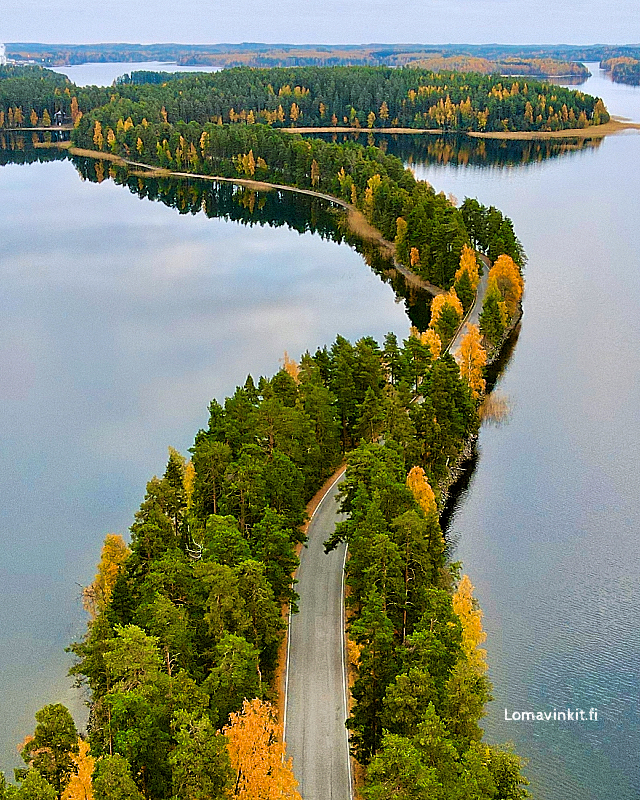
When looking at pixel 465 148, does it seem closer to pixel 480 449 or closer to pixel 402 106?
pixel 402 106

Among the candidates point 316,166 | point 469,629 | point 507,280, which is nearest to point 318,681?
point 469,629

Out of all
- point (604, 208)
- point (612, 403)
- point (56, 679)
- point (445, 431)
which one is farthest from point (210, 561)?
point (604, 208)

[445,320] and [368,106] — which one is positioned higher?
[368,106]

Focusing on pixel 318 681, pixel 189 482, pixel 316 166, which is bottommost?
pixel 318 681

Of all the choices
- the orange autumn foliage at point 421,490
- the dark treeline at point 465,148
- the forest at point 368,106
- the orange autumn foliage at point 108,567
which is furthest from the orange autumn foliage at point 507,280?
the forest at point 368,106

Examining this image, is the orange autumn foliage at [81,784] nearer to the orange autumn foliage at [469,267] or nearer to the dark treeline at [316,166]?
the orange autumn foliage at [469,267]

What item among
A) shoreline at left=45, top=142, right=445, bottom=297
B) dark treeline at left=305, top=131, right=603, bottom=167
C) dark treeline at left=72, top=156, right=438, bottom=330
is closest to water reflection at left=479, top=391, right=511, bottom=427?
shoreline at left=45, top=142, right=445, bottom=297

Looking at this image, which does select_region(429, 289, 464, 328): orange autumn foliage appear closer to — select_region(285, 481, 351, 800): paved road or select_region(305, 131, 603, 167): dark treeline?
select_region(285, 481, 351, 800): paved road
